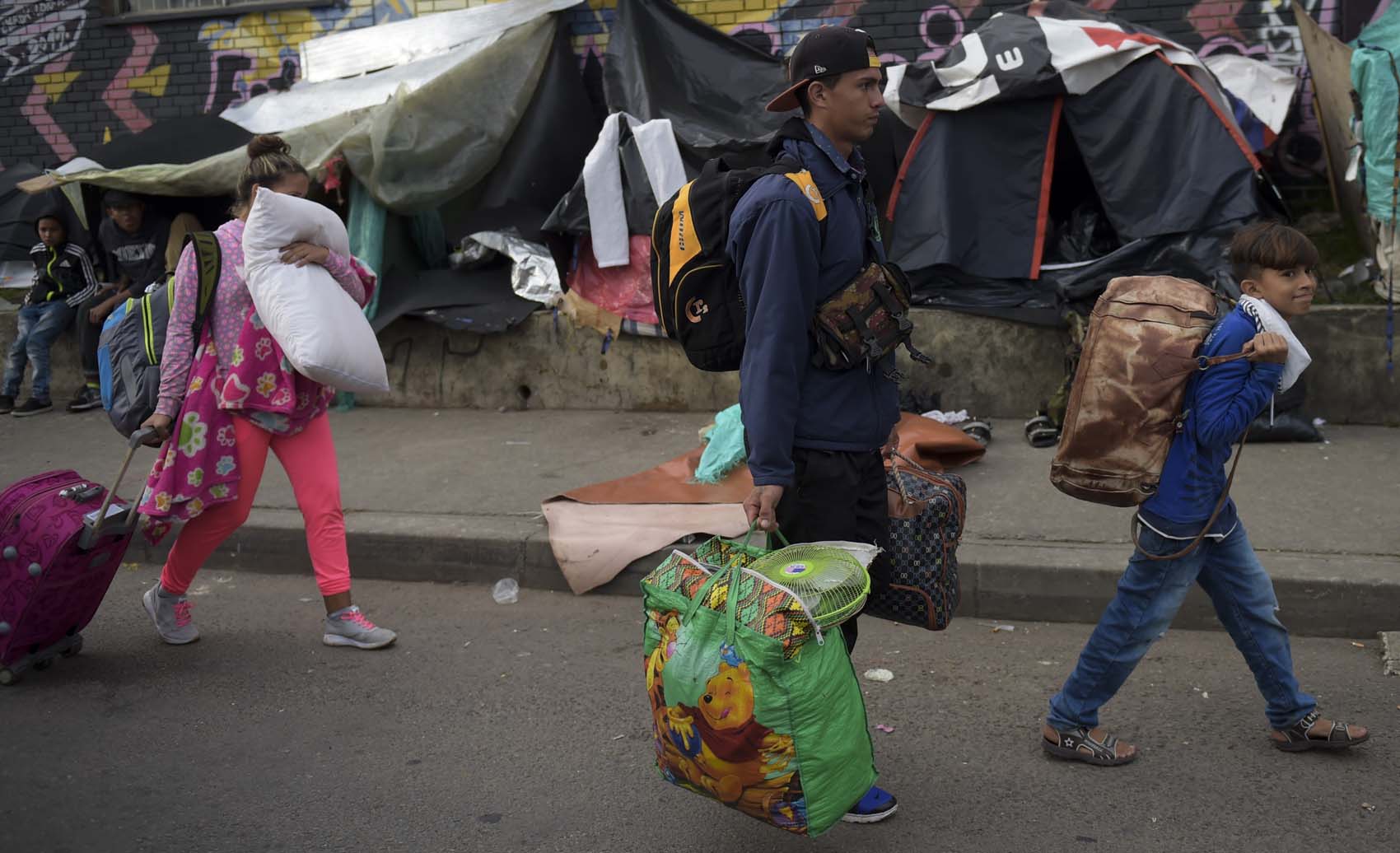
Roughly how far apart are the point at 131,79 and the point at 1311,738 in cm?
1091

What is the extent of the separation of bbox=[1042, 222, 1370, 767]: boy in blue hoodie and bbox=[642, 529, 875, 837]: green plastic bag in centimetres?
97

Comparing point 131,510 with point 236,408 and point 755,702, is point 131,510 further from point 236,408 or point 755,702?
point 755,702

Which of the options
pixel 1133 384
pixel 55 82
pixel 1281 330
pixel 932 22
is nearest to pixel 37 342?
pixel 55 82

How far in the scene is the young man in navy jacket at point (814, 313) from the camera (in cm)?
288

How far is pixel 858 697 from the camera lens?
292 centimetres

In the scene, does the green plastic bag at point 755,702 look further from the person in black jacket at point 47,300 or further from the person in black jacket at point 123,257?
the person in black jacket at point 47,300

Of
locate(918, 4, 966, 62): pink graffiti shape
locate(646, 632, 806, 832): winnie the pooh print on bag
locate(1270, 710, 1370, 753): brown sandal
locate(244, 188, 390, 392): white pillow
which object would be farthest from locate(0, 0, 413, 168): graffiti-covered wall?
locate(1270, 710, 1370, 753): brown sandal

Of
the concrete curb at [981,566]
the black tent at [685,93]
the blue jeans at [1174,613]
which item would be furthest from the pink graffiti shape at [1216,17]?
the blue jeans at [1174,613]

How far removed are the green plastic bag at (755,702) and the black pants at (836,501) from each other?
266 mm

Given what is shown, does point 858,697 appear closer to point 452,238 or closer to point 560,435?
point 560,435

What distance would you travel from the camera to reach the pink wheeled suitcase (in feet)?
14.3

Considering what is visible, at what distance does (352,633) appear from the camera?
4.78m

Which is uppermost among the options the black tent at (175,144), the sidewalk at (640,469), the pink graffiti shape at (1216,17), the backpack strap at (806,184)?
the pink graffiti shape at (1216,17)

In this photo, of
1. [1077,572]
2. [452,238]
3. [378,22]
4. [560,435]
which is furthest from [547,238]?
[1077,572]
